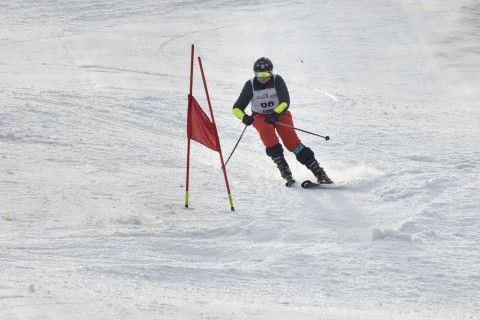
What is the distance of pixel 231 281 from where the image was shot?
6719mm

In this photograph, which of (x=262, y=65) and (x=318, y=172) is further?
(x=318, y=172)

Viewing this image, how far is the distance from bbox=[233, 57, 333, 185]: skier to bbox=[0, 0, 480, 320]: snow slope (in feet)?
1.27

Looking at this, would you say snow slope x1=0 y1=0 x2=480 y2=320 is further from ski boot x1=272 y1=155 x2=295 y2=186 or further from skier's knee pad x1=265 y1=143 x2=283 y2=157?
skier's knee pad x1=265 y1=143 x2=283 y2=157

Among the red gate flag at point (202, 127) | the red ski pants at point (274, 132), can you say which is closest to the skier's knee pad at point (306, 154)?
the red ski pants at point (274, 132)

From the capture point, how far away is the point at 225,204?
8.87 meters

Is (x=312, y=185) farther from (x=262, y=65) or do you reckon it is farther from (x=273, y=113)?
(x=262, y=65)

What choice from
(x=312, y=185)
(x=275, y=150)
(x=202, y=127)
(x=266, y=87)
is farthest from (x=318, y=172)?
(x=202, y=127)

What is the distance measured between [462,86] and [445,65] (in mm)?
3545

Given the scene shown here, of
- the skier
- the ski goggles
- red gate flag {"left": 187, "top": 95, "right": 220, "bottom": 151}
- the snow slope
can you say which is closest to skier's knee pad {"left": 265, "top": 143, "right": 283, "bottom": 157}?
the skier

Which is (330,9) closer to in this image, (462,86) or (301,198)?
(462,86)

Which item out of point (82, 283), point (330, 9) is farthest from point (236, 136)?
point (330, 9)

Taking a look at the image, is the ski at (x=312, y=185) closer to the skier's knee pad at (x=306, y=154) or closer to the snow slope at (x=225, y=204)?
the snow slope at (x=225, y=204)

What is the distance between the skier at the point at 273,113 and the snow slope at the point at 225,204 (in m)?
0.39

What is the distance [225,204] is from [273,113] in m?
1.59
